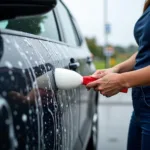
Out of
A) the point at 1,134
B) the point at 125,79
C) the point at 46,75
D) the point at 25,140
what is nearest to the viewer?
the point at 1,134

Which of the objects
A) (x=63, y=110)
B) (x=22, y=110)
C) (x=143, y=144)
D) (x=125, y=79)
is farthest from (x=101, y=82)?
(x=22, y=110)

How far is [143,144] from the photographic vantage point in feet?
6.09

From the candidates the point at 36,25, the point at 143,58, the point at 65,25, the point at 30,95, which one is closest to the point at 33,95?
the point at 30,95

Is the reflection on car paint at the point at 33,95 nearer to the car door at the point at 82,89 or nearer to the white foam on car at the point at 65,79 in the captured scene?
the white foam on car at the point at 65,79

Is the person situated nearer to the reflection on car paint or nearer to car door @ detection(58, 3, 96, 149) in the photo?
the reflection on car paint

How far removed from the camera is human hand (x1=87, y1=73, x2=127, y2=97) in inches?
71.1

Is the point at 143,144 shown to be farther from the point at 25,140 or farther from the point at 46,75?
the point at 25,140

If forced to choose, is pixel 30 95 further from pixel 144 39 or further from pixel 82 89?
pixel 82 89

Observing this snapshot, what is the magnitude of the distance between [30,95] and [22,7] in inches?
12.5

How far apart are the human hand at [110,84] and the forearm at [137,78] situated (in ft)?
0.05

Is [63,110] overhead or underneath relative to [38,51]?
underneath

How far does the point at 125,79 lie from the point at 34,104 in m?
0.63

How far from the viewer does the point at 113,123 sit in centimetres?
638

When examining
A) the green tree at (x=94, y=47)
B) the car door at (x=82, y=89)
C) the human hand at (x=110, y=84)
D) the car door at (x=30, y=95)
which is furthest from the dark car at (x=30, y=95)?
the green tree at (x=94, y=47)
